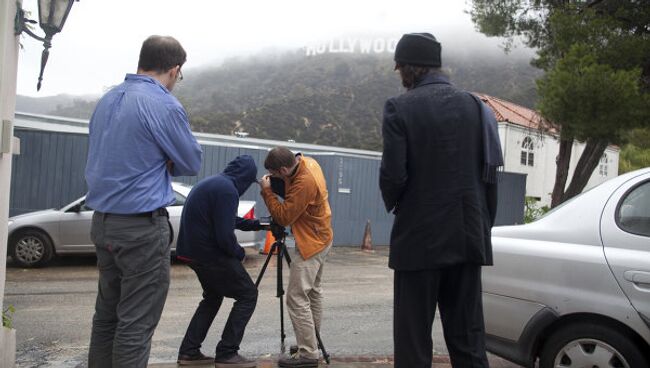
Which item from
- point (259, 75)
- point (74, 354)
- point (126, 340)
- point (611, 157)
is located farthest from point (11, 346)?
point (259, 75)

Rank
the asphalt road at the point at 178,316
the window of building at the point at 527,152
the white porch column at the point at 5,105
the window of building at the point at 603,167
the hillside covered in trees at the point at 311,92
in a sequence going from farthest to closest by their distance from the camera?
the hillside covered in trees at the point at 311,92, the window of building at the point at 603,167, the window of building at the point at 527,152, the asphalt road at the point at 178,316, the white porch column at the point at 5,105

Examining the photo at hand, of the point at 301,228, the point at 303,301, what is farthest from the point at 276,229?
the point at 303,301

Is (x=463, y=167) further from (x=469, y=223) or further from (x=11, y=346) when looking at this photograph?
(x=11, y=346)

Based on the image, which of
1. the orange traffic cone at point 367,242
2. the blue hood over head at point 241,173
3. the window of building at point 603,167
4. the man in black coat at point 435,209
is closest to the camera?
the man in black coat at point 435,209

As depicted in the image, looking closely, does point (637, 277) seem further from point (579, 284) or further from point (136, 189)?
point (136, 189)

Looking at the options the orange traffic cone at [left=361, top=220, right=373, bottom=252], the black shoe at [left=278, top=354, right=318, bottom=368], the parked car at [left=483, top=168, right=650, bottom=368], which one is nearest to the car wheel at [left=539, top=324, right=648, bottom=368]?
the parked car at [left=483, top=168, right=650, bottom=368]

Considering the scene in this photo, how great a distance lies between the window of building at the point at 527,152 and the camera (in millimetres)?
39656

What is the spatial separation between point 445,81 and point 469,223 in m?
0.73

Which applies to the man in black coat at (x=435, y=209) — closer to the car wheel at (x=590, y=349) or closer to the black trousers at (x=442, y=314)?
the black trousers at (x=442, y=314)

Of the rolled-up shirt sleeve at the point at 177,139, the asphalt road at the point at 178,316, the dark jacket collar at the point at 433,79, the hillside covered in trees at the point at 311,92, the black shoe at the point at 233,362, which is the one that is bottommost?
the asphalt road at the point at 178,316

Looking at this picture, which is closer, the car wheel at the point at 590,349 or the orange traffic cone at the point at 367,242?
the car wheel at the point at 590,349

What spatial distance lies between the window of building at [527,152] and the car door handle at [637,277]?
37.1 meters

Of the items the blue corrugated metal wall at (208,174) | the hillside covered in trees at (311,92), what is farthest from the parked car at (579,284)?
the hillside covered in trees at (311,92)

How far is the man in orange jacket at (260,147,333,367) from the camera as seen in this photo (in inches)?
187
